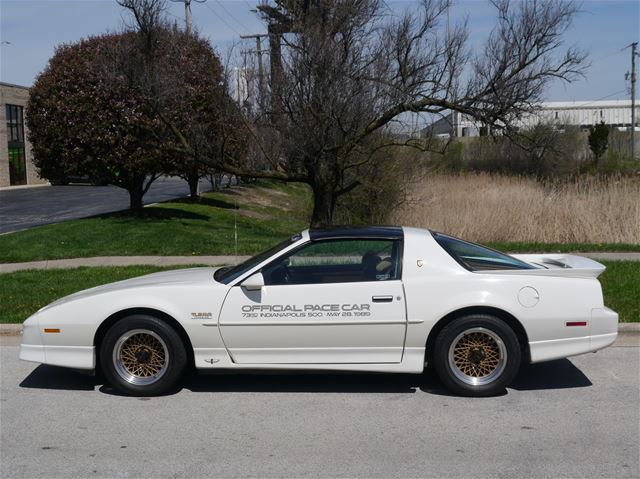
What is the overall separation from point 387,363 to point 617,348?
2950 mm

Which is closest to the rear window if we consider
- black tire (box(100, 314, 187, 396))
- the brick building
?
black tire (box(100, 314, 187, 396))

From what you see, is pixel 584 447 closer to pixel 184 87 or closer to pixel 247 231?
pixel 247 231

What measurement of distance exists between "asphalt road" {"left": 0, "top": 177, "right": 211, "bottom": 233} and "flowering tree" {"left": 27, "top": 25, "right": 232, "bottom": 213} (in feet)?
12.7

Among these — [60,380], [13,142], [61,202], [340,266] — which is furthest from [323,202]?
[13,142]

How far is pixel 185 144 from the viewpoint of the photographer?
59.6 feet

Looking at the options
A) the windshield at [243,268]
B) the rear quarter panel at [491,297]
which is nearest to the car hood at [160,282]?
the windshield at [243,268]

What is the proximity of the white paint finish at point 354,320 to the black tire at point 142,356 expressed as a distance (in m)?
0.12

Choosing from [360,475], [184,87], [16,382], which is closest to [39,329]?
[16,382]

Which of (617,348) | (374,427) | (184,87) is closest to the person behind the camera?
(374,427)

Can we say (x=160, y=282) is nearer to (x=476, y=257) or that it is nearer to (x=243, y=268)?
(x=243, y=268)

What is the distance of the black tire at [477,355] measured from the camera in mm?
6098

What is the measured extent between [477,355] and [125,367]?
9.19ft

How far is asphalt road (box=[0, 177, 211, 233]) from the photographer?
25.3 metres

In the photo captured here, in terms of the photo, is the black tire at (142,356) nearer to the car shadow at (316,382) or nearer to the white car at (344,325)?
the white car at (344,325)
